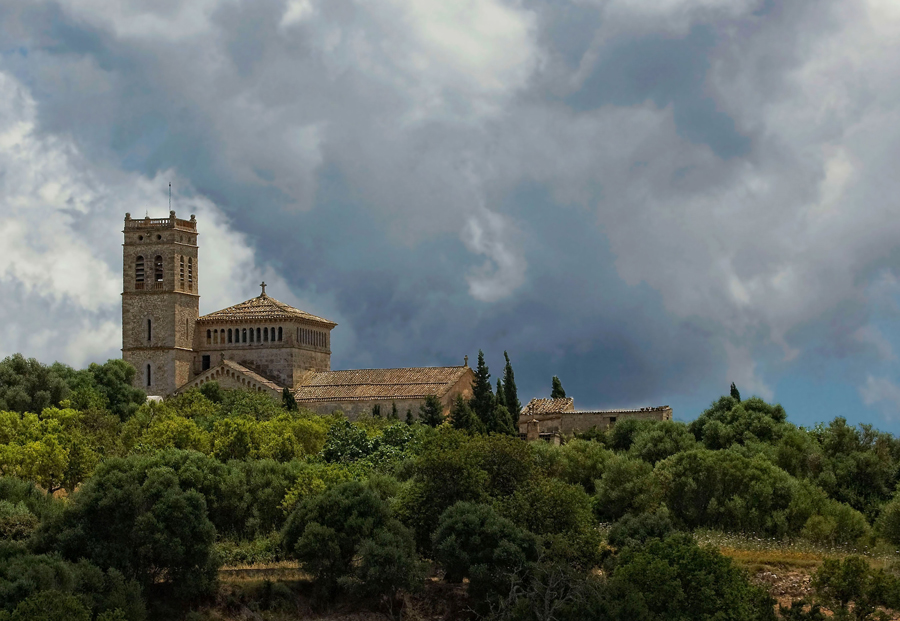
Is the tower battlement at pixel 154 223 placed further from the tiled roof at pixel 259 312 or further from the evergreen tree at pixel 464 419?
the evergreen tree at pixel 464 419

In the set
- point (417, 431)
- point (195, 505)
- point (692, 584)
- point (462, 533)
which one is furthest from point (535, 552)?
point (417, 431)

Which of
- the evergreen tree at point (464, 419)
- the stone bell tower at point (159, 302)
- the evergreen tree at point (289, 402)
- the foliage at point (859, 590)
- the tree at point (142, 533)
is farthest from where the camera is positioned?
the stone bell tower at point (159, 302)

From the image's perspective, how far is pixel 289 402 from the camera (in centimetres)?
8112

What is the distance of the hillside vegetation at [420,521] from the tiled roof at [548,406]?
10965 millimetres

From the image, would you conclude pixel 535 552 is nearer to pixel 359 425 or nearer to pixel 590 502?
pixel 590 502

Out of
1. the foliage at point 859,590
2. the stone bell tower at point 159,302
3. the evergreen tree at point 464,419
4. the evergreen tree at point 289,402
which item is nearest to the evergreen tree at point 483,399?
the evergreen tree at point 464,419

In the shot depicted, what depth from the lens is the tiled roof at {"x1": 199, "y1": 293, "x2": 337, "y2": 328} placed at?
89.4 metres

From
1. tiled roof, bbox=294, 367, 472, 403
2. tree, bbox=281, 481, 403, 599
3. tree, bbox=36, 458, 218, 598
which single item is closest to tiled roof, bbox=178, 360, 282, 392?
tiled roof, bbox=294, 367, 472, 403

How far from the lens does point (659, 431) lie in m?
74.7

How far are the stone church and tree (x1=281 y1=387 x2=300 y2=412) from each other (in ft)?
12.3

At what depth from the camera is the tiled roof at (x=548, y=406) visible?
276 ft

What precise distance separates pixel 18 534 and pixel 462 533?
15.4m

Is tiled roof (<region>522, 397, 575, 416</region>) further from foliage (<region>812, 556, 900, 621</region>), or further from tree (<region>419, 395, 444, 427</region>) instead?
foliage (<region>812, 556, 900, 621</region>)

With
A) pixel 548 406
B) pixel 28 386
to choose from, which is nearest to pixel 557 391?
pixel 548 406
